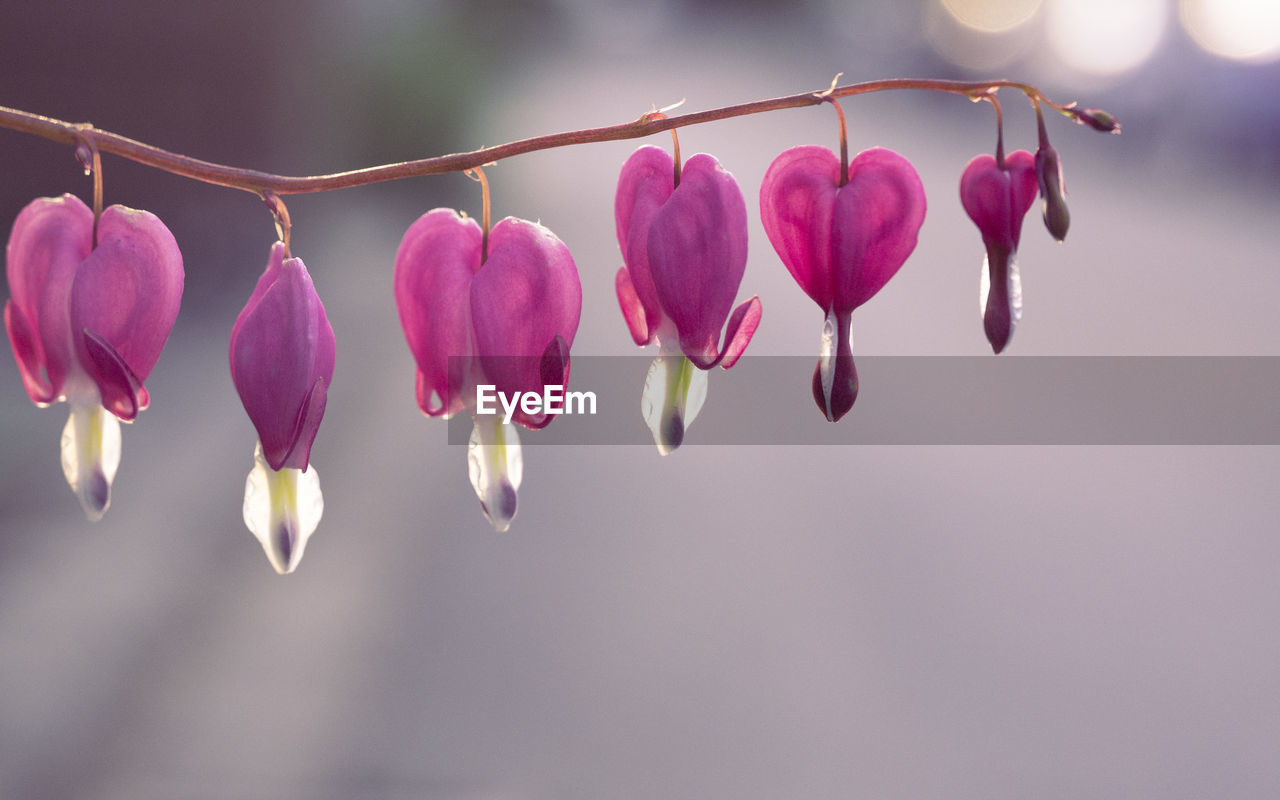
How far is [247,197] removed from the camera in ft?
18.8

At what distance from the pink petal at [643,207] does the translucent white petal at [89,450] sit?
34cm

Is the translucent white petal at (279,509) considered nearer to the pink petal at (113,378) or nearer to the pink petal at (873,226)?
the pink petal at (113,378)

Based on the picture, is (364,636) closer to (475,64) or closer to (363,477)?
(363,477)

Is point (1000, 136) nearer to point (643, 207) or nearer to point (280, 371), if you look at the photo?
point (643, 207)

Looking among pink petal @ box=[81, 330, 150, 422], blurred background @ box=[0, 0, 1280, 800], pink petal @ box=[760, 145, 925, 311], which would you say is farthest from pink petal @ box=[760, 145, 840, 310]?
blurred background @ box=[0, 0, 1280, 800]

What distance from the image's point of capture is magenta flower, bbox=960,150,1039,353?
51 centimetres

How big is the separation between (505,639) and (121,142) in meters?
2.26

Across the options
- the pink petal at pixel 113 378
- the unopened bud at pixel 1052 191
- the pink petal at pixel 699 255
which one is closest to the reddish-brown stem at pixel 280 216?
the pink petal at pixel 113 378

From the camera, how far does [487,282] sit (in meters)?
0.53

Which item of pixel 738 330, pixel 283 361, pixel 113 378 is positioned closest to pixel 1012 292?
pixel 738 330

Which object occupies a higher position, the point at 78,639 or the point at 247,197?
the point at 247,197

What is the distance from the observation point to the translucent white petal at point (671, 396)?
0.58 meters

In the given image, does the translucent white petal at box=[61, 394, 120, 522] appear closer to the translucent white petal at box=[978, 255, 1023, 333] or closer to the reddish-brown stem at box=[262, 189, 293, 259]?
the reddish-brown stem at box=[262, 189, 293, 259]

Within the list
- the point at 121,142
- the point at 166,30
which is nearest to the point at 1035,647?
the point at 121,142
